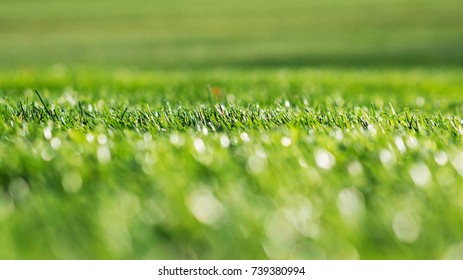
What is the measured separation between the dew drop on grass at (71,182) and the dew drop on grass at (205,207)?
0.62 meters

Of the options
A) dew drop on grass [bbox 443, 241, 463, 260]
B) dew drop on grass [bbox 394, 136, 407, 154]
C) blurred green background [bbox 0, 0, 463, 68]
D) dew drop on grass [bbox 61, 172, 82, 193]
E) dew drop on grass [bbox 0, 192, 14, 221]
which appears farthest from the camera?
blurred green background [bbox 0, 0, 463, 68]

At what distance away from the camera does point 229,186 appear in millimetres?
2955

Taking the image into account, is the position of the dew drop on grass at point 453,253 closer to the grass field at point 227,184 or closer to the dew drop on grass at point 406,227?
the grass field at point 227,184

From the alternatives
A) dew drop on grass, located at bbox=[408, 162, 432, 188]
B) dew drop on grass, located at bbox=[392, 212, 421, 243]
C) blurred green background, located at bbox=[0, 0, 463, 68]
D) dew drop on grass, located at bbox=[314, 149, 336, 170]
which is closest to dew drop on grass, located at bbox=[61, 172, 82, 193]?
dew drop on grass, located at bbox=[314, 149, 336, 170]

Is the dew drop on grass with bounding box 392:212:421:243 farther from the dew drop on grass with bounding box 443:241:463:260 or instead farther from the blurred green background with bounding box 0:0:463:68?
the blurred green background with bounding box 0:0:463:68

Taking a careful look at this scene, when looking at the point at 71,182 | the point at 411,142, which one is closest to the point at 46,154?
the point at 71,182

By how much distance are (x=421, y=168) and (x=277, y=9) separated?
42516 millimetres

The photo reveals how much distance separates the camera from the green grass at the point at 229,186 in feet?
8.27

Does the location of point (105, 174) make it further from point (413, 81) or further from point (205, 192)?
point (413, 81)

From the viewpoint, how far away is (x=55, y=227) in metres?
2.59

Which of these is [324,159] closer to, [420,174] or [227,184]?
[420,174]

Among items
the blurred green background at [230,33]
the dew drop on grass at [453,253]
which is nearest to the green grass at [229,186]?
the dew drop on grass at [453,253]

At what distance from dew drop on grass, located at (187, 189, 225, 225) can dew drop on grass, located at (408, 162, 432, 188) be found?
1.04 m

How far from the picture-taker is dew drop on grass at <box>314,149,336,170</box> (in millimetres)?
3266
